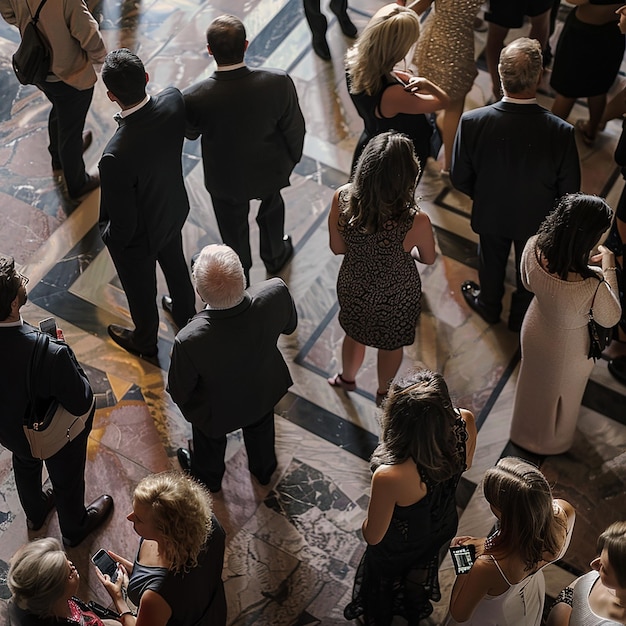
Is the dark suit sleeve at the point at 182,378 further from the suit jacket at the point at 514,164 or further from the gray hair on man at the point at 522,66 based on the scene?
the gray hair on man at the point at 522,66

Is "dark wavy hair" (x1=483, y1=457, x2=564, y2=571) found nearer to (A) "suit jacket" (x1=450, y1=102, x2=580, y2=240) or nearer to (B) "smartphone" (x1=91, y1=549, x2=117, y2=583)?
(B) "smartphone" (x1=91, y1=549, x2=117, y2=583)

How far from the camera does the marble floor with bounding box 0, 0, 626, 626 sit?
3.80 metres

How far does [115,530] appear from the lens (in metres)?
3.87

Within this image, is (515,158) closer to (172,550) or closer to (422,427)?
(422,427)

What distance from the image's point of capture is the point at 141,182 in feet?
12.0

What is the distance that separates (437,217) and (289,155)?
118 cm

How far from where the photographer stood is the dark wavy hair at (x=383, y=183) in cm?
325

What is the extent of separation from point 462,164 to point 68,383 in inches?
79.1

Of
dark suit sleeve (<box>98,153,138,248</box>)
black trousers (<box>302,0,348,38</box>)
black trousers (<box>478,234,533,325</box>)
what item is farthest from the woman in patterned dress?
black trousers (<box>302,0,348,38</box>)

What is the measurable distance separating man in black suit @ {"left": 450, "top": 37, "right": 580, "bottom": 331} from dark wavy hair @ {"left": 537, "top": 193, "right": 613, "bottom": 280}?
568 millimetres

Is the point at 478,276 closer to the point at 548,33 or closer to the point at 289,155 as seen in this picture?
the point at 289,155

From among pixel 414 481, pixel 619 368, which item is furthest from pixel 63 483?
pixel 619 368

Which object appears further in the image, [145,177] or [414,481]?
[145,177]

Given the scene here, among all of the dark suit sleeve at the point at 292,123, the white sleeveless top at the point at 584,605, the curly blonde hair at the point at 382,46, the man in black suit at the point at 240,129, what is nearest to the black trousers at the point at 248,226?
the man in black suit at the point at 240,129
